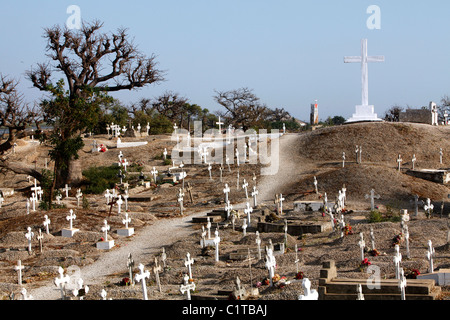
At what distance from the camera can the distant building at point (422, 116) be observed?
55.0 metres

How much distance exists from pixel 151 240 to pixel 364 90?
90.2 feet

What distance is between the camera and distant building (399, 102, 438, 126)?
5500cm

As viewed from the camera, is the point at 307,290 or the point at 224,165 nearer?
the point at 307,290

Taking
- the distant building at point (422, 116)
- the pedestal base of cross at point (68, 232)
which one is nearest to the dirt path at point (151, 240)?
the pedestal base of cross at point (68, 232)

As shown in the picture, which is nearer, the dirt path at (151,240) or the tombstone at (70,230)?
the dirt path at (151,240)

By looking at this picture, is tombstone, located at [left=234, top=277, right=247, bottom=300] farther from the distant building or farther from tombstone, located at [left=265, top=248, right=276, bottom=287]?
the distant building

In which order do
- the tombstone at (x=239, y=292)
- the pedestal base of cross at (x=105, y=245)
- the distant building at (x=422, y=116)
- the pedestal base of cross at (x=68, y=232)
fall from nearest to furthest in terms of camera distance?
the tombstone at (x=239, y=292) → the pedestal base of cross at (x=105, y=245) → the pedestal base of cross at (x=68, y=232) → the distant building at (x=422, y=116)

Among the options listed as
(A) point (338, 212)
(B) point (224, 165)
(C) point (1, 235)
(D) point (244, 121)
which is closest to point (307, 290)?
(A) point (338, 212)

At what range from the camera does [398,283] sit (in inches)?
581

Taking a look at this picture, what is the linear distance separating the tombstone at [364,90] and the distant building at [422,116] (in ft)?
17.3

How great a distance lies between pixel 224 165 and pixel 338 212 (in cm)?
1879

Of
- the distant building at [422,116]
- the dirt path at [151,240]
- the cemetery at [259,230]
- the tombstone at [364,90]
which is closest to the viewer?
the cemetery at [259,230]

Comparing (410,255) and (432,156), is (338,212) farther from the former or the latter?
(432,156)

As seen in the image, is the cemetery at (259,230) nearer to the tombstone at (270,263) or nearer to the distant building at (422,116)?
the tombstone at (270,263)
